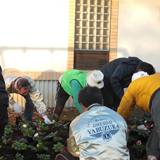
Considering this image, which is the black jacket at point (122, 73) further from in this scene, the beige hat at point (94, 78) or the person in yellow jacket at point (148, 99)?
the person in yellow jacket at point (148, 99)

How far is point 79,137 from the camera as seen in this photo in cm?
219

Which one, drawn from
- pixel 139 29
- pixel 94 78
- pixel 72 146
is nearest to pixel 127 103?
pixel 94 78

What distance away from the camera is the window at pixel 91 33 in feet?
22.9

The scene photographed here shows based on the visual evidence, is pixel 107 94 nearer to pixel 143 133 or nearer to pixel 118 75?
pixel 118 75

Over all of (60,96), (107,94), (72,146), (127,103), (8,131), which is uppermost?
(127,103)

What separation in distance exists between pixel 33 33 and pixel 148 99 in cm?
471

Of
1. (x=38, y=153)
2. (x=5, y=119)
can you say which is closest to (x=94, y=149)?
(x=5, y=119)

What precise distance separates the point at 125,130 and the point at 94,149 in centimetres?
39

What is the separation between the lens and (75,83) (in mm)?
3938

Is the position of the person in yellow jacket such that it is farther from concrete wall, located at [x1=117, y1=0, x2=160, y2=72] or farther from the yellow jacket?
concrete wall, located at [x1=117, y1=0, x2=160, y2=72]

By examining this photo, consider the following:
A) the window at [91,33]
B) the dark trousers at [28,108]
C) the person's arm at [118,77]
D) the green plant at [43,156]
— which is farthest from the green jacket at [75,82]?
the window at [91,33]

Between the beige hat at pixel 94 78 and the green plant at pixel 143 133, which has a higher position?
the beige hat at pixel 94 78

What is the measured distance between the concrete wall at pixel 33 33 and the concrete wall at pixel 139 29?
1.74m

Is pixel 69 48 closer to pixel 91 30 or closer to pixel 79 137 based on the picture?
pixel 91 30
